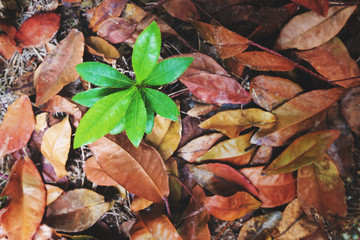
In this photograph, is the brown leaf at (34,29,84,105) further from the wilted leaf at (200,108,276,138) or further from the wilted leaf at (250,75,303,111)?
the wilted leaf at (250,75,303,111)

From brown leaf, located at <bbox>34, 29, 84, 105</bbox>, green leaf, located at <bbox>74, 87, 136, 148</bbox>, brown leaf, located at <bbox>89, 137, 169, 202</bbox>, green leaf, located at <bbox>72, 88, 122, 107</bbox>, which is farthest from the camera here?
brown leaf, located at <bbox>34, 29, 84, 105</bbox>

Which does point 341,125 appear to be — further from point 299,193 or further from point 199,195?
point 199,195

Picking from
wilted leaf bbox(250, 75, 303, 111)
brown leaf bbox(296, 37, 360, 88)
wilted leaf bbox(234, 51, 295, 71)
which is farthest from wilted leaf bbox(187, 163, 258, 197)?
brown leaf bbox(296, 37, 360, 88)

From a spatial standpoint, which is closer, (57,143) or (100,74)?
(100,74)

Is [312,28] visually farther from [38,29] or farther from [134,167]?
[38,29]

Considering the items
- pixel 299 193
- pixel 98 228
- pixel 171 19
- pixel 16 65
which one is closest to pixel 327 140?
pixel 299 193

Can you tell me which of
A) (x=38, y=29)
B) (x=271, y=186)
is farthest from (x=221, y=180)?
(x=38, y=29)
